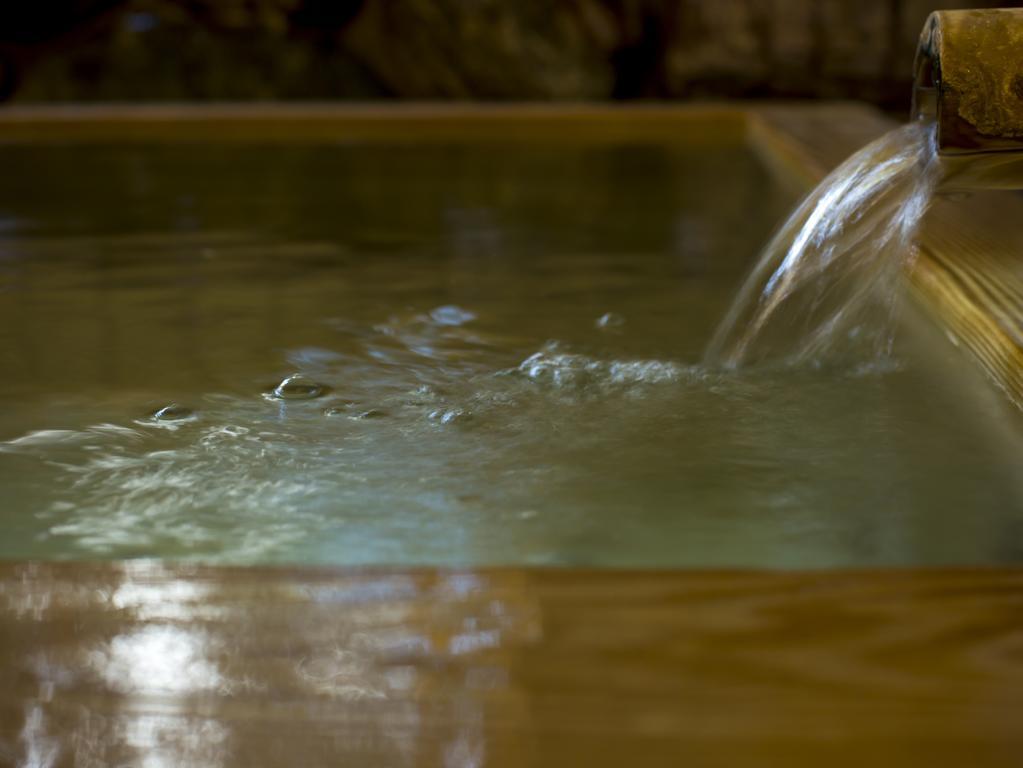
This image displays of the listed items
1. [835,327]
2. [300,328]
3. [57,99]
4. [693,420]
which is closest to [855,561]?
[693,420]

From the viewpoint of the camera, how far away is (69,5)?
466cm

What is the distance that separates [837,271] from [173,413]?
27.8 inches

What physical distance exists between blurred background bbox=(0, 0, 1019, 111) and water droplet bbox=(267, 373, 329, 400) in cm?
333

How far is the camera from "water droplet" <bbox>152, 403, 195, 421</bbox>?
0.99m

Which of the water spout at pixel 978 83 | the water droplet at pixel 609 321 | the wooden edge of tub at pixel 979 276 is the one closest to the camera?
the water spout at pixel 978 83

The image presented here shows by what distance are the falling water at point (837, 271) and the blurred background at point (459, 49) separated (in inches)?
116

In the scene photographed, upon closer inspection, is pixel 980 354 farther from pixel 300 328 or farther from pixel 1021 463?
pixel 300 328

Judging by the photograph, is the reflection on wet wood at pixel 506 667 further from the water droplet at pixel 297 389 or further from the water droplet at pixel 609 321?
the water droplet at pixel 609 321

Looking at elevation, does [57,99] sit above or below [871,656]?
below

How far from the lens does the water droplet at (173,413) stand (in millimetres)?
995

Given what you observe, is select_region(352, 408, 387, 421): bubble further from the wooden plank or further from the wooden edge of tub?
the wooden plank

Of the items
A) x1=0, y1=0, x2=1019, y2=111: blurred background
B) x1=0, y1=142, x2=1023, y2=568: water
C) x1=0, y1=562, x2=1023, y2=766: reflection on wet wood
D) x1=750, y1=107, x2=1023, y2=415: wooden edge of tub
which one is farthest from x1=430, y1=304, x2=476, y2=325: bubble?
x1=0, y1=0, x2=1019, y2=111: blurred background

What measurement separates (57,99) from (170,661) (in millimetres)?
4387

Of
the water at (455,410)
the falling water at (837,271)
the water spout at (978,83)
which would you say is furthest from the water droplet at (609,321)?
the water spout at (978,83)
